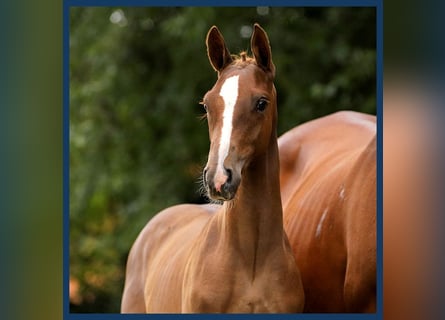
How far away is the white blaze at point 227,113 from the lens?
3823mm

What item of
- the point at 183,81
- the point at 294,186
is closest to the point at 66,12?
the point at 294,186

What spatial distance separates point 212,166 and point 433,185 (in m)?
0.82

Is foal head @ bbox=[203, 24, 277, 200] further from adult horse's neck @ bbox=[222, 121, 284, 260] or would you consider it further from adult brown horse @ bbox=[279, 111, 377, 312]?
adult brown horse @ bbox=[279, 111, 377, 312]

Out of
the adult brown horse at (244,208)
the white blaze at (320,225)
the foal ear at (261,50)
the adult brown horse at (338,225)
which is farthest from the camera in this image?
the white blaze at (320,225)

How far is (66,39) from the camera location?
3.79 m

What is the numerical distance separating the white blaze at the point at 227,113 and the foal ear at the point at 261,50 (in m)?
0.17

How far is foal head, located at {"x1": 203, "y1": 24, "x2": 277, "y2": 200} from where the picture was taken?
379 cm

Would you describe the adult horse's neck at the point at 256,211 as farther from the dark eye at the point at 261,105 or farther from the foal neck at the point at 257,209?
the dark eye at the point at 261,105

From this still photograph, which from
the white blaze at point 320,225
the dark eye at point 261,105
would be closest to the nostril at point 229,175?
the dark eye at point 261,105

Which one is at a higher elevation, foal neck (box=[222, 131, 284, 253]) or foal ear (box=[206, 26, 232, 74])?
foal ear (box=[206, 26, 232, 74])

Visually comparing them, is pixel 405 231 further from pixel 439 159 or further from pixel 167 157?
pixel 167 157

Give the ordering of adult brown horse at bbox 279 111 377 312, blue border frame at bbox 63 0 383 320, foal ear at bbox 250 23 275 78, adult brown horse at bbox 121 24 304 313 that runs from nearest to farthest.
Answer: blue border frame at bbox 63 0 383 320, adult brown horse at bbox 121 24 304 313, foal ear at bbox 250 23 275 78, adult brown horse at bbox 279 111 377 312

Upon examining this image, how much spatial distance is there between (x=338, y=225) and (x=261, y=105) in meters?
0.84

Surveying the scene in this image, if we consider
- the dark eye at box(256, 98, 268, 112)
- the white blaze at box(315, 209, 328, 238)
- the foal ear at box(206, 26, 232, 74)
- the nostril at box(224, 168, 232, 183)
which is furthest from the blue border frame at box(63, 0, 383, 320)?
the white blaze at box(315, 209, 328, 238)
